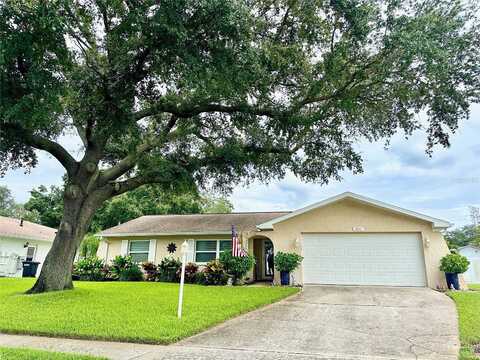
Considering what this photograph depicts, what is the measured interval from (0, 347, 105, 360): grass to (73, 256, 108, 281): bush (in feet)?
44.1

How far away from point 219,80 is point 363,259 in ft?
33.6

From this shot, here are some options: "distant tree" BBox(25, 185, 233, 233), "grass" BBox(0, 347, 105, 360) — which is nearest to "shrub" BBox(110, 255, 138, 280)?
"distant tree" BBox(25, 185, 233, 233)

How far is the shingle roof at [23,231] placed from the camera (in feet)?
68.4

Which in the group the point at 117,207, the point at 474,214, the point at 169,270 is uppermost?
the point at 474,214

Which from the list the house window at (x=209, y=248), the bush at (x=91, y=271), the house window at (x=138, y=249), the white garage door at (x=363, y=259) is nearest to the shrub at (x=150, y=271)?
the house window at (x=138, y=249)

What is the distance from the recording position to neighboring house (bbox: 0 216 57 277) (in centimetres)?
2070

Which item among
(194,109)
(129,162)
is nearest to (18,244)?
(129,162)

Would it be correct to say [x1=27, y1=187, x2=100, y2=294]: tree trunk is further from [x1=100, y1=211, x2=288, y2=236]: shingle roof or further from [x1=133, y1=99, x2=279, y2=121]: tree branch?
[x1=100, y1=211, x2=288, y2=236]: shingle roof

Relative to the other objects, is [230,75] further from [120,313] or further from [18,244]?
[18,244]

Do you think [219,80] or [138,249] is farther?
[138,249]

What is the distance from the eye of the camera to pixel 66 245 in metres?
11.0

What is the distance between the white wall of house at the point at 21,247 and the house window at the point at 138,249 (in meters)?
8.69

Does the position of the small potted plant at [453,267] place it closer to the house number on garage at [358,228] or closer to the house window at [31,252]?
the house number on garage at [358,228]

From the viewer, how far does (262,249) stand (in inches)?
→ 732
